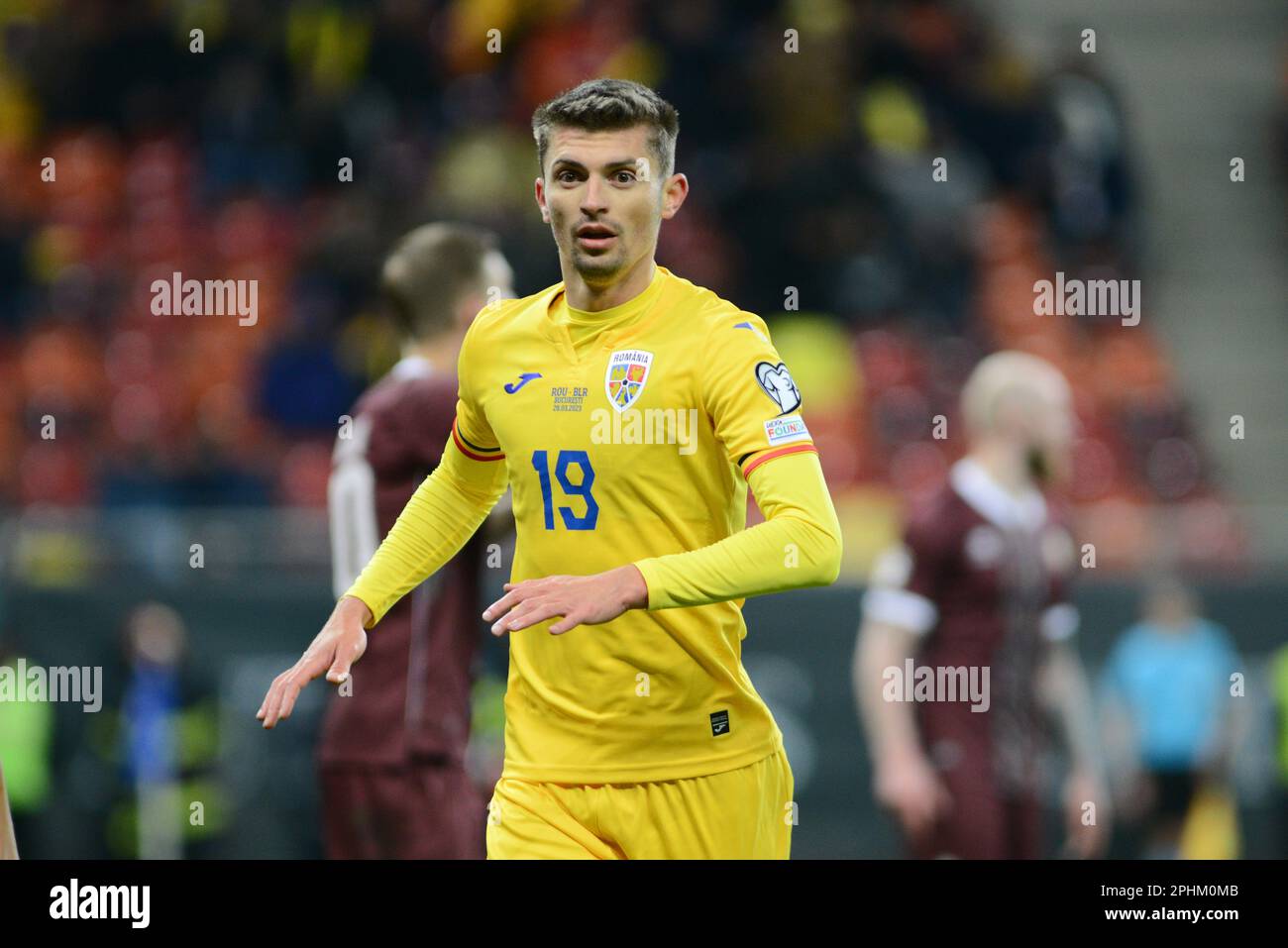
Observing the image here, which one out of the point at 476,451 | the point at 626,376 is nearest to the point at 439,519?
the point at 476,451

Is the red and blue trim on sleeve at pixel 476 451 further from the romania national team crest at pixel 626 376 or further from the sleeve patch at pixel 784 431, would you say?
the sleeve patch at pixel 784 431

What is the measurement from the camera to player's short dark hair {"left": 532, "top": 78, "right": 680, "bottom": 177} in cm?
396

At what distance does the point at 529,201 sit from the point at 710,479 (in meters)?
7.45

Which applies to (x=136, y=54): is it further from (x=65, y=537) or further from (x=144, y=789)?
(x=144, y=789)

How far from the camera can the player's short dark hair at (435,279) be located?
576 centimetres

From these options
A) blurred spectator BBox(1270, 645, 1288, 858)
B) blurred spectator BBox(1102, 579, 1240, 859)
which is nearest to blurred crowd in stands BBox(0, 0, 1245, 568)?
blurred spectator BBox(1102, 579, 1240, 859)

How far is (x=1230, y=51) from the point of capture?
14.4m

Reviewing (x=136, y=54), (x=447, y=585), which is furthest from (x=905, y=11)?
(x=447, y=585)

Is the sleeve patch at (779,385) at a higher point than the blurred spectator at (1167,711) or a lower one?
higher

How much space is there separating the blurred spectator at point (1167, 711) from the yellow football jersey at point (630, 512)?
5150 mm

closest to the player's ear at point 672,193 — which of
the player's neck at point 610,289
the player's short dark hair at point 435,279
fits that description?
the player's neck at point 610,289

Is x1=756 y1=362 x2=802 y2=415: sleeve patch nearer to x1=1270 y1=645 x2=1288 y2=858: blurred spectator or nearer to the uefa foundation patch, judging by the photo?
the uefa foundation patch

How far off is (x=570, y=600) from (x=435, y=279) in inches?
95.3

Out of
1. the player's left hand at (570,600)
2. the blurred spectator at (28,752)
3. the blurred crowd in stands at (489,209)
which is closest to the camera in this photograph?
the player's left hand at (570,600)
